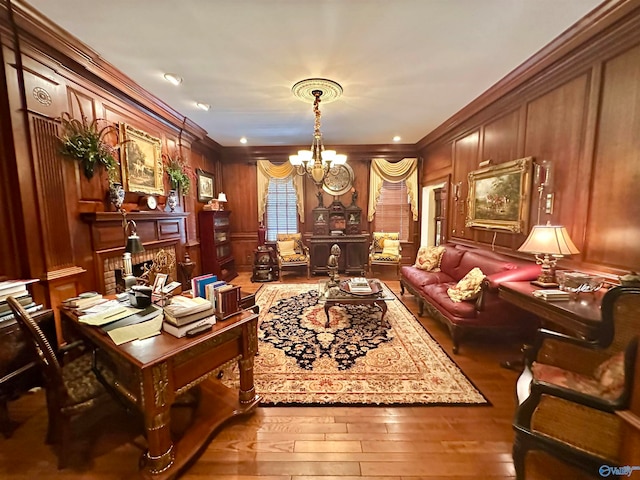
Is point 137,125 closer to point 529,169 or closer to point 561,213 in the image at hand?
point 529,169

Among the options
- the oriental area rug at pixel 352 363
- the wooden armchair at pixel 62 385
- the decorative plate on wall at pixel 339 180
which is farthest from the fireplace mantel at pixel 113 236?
the decorative plate on wall at pixel 339 180

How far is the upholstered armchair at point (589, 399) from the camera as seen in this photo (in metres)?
1.16

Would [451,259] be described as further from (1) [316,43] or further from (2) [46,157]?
(2) [46,157]

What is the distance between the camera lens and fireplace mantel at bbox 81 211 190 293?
8.96 ft

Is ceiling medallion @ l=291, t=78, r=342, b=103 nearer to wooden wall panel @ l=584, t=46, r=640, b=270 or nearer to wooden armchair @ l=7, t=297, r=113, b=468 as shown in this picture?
wooden wall panel @ l=584, t=46, r=640, b=270

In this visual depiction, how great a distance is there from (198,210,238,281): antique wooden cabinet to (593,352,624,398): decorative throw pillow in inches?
199

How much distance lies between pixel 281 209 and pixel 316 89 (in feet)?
11.6

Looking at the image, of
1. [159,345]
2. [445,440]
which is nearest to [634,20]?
[445,440]

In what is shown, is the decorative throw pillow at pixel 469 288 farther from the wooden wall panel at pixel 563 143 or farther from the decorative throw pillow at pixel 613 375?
the decorative throw pillow at pixel 613 375

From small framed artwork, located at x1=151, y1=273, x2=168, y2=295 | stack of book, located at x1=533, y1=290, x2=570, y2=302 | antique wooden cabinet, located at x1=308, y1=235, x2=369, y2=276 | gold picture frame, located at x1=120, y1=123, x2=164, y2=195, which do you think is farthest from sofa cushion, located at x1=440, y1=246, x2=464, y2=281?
gold picture frame, located at x1=120, y1=123, x2=164, y2=195

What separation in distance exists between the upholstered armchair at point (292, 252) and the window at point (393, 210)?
6.08 ft

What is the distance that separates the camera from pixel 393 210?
20.6ft

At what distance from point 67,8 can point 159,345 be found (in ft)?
8.21

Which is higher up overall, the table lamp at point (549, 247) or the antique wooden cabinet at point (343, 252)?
the table lamp at point (549, 247)
